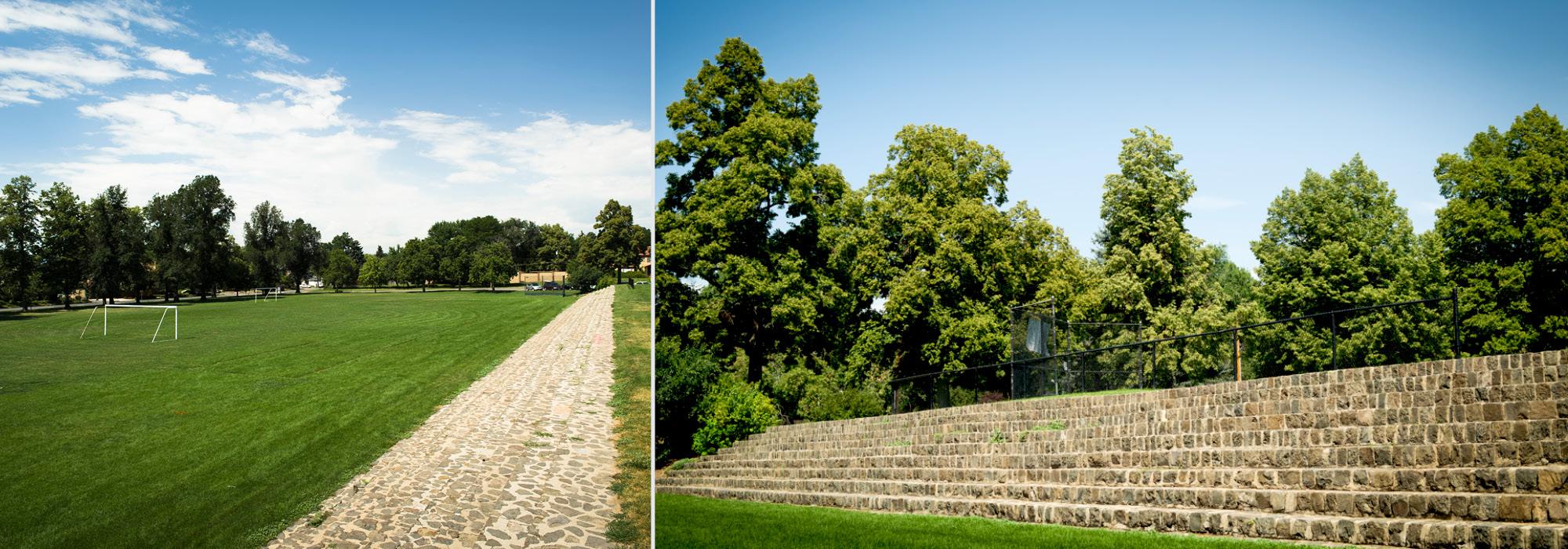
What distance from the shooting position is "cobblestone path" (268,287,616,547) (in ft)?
12.3

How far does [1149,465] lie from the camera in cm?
698

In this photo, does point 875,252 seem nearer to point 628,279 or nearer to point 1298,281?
point 1298,281

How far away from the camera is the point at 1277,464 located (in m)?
6.12

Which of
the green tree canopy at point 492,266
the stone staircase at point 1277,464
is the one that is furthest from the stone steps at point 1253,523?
the green tree canopy at point 492,266

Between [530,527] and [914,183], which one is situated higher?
[914,183]

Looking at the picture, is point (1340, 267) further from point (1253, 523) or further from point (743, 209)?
point (1253, 523)

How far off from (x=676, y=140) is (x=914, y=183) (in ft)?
19.5

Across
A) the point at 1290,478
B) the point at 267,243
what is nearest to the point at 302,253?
the point at 267,243

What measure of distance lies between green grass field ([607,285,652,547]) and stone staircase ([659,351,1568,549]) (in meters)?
3.24

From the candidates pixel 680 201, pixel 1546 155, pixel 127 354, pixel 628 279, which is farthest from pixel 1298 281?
pixel 127 354

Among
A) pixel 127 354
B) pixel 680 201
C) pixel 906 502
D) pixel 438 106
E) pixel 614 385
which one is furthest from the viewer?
pixel 680 201

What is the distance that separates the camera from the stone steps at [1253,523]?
407 centimetres

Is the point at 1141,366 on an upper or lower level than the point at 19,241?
lower

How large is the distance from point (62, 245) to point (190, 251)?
0.48 meters
